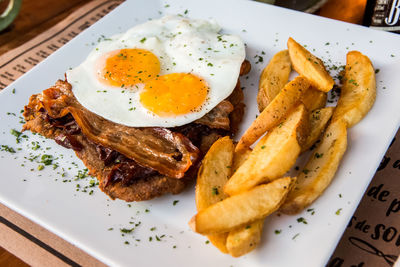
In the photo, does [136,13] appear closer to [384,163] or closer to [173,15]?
[173,15]

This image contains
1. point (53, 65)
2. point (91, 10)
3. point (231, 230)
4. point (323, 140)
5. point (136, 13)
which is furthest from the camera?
point (91, 10)

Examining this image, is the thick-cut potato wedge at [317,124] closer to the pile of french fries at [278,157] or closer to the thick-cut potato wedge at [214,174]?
the pile of french fries at [278,157]

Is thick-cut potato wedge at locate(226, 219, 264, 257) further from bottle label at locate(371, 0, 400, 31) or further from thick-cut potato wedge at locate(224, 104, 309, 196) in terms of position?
bottle label at locate(371, 0, 400, 31)

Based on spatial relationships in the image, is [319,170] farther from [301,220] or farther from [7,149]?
[7,149]

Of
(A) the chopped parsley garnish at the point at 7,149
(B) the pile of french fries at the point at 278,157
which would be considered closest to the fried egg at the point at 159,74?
(B) the pile of french fries at the point at 278,157

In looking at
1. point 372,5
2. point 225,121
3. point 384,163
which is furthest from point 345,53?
point 225,121

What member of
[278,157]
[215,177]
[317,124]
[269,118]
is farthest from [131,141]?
[317,124]
